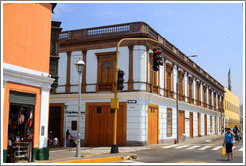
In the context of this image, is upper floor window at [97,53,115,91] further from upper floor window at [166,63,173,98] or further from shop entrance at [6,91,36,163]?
shop entrance at [6,91,36,163]

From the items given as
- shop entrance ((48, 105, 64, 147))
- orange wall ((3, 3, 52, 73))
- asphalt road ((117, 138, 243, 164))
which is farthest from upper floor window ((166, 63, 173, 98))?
orange wall ((3, 3, 52, 73))

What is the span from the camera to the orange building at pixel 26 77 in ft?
42.1

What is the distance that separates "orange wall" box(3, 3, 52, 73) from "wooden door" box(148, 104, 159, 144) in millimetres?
13253

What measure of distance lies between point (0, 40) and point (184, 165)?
8.80 metres

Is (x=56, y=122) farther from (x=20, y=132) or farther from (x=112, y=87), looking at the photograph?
(x=20, y=132)

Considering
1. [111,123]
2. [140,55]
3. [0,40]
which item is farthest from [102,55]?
[0,40]

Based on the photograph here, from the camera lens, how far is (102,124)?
85.3 feet

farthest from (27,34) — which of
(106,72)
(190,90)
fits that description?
(190,90)

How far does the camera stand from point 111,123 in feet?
84.1

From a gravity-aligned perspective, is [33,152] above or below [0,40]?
below

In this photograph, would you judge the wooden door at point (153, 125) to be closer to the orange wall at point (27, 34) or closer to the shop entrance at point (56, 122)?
the shop entrance at point (56, 122)

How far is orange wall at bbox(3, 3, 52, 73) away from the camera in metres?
13.0

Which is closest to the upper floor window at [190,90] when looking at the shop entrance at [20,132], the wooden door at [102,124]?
the wooden door at [102,124]

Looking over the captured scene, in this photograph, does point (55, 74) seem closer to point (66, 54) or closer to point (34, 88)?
point (34, 88)
